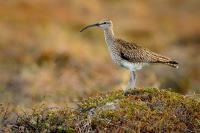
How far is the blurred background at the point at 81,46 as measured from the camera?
1505cm

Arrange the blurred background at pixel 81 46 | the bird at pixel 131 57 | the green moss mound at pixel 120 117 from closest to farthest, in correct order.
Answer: the green moss mound at pixel 120 117 → the bird at pixel 131 57 → the blurred background at pixel 81 46

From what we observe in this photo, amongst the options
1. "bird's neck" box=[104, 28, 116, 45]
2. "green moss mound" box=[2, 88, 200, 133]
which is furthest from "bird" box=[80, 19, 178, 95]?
"green moss mound" box=[2, 88, 200, 133]

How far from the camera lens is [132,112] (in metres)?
7.57

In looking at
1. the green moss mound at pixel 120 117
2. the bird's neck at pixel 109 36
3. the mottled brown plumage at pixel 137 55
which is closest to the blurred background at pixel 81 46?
the green moss mound at pixel 120 117

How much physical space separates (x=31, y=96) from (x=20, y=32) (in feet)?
40.2

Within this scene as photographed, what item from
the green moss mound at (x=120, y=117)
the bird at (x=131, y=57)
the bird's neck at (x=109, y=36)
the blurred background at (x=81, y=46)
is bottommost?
the green moss mound at (x=120, y=117)

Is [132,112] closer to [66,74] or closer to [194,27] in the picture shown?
[66,74]

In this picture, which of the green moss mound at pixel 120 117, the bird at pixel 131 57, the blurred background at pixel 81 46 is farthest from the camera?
the blurred background at pixel 81 46

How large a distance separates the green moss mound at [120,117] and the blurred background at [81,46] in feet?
1.93

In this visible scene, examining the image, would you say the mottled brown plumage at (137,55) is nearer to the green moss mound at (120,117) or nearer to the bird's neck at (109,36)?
the bird's neck at (109,36)

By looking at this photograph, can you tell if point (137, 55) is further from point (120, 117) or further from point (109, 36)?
point (120, 117)

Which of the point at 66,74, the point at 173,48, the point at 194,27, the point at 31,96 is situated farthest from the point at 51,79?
Answer: the point at 194,27

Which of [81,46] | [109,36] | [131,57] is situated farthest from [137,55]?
[81,46]

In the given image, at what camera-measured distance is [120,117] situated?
24.2ft
